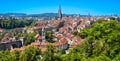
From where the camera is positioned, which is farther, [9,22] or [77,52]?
[9,22]

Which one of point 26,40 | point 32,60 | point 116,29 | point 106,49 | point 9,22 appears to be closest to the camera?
point 106,49

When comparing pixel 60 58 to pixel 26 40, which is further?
pixel 26 40

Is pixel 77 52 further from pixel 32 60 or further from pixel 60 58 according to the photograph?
pixel 32 60

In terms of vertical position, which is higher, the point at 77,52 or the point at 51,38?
the point at 77,52

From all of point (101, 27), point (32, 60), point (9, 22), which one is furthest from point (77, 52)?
point (9, 22)

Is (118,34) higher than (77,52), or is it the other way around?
(118,34)

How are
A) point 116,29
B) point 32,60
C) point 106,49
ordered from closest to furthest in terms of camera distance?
point 106,49, point 116,29, point 32,60

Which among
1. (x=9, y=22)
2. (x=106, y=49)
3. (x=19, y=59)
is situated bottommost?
(x=9, y=22)

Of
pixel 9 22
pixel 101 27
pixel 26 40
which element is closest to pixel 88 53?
pixel 101 27

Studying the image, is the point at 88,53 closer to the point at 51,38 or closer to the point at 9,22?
the point at 51,38
